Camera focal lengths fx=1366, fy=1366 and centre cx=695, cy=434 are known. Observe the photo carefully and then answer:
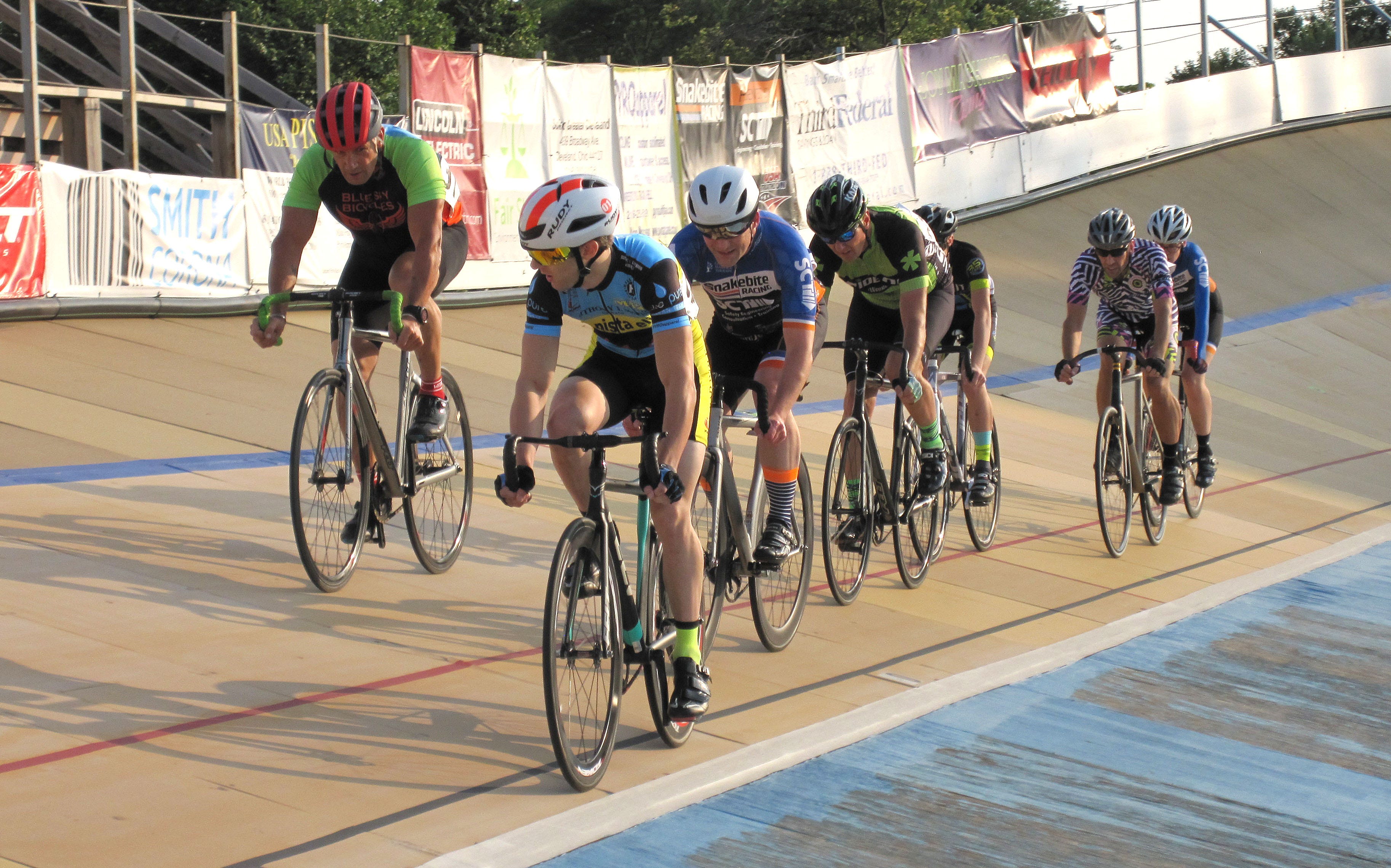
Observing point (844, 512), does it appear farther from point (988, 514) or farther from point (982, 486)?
point (988, 514)

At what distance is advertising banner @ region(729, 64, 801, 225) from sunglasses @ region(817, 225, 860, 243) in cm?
938

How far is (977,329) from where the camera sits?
23.1 ft

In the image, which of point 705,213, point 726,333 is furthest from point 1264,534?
point 705,213

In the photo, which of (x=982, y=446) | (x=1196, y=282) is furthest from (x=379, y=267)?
(x=1196, y=282)

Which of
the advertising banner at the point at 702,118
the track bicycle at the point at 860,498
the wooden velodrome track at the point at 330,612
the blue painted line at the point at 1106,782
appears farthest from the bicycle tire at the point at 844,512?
the advertising banner at the point at 702,118

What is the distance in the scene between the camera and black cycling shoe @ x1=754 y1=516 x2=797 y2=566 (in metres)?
4.92

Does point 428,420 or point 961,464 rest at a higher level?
point 428,420

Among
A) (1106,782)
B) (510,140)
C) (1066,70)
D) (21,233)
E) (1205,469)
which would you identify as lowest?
(1106,782)

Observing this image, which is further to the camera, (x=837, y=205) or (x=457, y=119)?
(x=457, y=119)

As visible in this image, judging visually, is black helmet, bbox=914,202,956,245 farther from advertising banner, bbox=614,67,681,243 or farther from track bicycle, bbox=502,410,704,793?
advertising banner, bbox=614,67,681,243

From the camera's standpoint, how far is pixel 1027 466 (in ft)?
31.7

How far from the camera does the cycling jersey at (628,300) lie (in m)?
3.94

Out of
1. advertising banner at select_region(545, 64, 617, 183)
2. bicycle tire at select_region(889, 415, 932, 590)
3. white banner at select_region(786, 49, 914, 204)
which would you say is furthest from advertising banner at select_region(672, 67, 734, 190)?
bicycle tire at select_region(889, 415, 932, 590)

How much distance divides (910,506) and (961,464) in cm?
78
